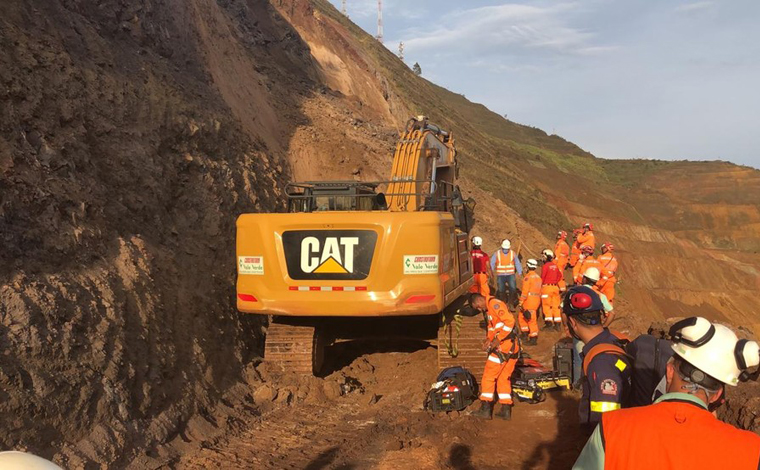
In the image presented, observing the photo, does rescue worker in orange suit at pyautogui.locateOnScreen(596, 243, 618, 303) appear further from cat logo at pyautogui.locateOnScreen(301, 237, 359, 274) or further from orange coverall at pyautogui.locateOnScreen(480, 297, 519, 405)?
cat logo at pyautogui.locateOnScreen(301, 237, 359, 274)

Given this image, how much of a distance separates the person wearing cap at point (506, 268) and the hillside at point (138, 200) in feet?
7.95

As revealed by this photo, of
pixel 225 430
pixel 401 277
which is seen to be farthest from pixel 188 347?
pixel 401 277

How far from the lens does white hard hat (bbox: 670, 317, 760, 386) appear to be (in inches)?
86.7

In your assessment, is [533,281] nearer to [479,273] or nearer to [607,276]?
[479,273]

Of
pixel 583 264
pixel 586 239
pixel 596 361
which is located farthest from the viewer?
pixel 586 239

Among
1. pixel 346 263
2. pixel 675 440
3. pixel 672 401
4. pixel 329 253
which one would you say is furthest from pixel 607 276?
pixel 675 440

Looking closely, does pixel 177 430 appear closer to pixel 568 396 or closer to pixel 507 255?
A: pixel 568 396

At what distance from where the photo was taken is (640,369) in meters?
3.46

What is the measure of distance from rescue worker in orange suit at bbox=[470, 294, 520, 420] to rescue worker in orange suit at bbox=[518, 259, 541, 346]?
3825 mm

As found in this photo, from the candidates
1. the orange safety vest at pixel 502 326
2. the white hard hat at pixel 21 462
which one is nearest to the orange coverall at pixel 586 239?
the orange safety vest at pixel 502 326

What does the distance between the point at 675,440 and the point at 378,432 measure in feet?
16.1

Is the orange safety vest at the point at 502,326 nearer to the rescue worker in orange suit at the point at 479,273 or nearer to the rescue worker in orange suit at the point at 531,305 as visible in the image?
the rescue worker in orange suit at the point at 531,305

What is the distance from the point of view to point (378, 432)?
652 centimetres

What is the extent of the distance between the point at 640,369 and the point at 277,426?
14.5ft
